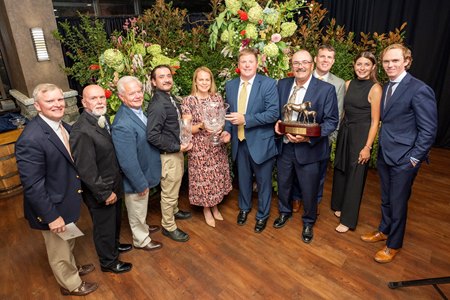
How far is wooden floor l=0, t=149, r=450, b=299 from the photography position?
2.15 metres

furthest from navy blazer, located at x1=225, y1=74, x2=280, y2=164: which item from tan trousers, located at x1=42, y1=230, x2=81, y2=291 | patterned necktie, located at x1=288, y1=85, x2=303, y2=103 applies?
tan trousers, located at x1=42, y1=230, x2=81, y2=291

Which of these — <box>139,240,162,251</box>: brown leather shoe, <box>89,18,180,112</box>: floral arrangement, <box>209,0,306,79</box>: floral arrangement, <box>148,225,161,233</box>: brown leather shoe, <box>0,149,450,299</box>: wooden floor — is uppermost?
<box>209,0,306,79</box>: floral arrangement

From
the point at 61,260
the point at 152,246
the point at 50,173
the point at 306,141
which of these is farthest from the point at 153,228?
the point at 306,141

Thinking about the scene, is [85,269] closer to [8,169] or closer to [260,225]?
[260,225]

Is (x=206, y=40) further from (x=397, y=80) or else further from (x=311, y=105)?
(x=397, y=80)

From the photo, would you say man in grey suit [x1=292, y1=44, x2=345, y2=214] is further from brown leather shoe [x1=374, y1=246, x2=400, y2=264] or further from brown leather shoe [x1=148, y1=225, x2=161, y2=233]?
brown leather shoe [x1=148, y1=225, x2=161, y2=233]

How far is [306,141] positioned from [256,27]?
1.18 meters

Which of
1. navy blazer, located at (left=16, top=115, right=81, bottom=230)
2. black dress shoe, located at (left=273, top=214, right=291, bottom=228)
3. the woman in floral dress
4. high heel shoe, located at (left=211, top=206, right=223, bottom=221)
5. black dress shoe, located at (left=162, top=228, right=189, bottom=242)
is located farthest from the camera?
high heel shoe, located at (left=211, top=206, right=223, bottom=221)

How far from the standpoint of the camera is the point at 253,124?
7.88ft

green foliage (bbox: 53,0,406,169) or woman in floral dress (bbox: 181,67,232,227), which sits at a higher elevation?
green foliage (bbox: 53,0,406,169)

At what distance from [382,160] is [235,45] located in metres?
1.64

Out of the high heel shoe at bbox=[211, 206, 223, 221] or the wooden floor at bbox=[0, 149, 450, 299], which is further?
the high heel shoe at bbox=[211, 206, 223, 221]

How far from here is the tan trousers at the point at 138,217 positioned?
2367mm

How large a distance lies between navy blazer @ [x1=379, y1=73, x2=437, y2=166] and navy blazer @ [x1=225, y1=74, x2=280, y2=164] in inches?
32.1
